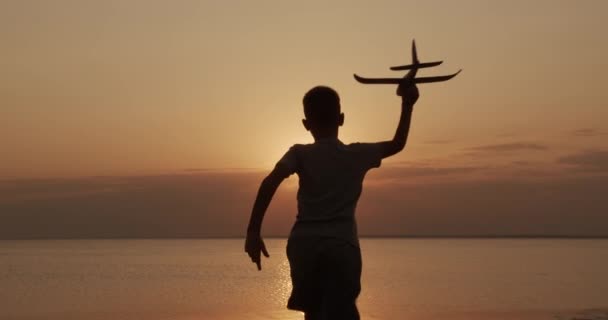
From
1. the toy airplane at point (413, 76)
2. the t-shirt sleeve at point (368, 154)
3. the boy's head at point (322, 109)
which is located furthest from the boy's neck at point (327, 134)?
the toy airplane at point (413, 76)

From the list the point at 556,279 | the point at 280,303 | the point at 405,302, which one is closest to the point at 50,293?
the point at 280,303

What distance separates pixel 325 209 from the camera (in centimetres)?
463

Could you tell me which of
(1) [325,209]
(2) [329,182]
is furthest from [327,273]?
(2) [329,182]

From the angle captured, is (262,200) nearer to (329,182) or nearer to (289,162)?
(289,162)

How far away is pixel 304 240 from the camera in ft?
15.2

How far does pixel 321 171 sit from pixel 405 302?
1567 inches

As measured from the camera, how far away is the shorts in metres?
4.58

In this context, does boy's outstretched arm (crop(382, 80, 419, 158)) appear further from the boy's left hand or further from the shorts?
the boy's left hand

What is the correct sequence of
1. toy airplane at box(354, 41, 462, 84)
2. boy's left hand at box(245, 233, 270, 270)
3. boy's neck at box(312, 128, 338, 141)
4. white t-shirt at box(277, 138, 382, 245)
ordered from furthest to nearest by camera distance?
boy's neck at box(312, 128, 338, 141) < white t-shirt at box(277, 138, 382, 245) < boy's left hand at box(245, 233, 270, 270) < toy airplane at box(354, 41, 462, 84)

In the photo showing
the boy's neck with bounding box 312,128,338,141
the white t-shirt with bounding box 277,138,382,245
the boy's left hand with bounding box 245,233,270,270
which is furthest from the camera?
the boy's neck with bounding box 312,128,338,141

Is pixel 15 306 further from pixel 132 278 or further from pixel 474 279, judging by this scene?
pixel 474 279

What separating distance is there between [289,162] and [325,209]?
0.95 feet

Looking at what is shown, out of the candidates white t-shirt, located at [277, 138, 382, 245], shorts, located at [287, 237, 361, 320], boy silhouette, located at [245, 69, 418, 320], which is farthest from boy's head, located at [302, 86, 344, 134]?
shorts, located at [287, 237, 361, 320]

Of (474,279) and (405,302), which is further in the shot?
(474,279)
